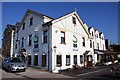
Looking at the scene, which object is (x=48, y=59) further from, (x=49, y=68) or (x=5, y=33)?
(x=5, y=33)

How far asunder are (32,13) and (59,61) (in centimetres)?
861

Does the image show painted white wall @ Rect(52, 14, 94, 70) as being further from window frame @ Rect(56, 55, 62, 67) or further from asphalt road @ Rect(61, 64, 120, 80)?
asphalt road @ Rect(61, 64, 120, 80)

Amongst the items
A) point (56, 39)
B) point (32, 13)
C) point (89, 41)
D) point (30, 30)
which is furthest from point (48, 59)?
point (89, 41)

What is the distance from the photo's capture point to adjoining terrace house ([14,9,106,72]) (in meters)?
19.0

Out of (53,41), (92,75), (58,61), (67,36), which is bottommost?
(92,75)

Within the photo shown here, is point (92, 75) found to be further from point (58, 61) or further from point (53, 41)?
point (53, 41)

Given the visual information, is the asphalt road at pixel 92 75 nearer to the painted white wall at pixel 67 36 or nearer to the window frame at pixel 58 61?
the window frame at pixel 58 61

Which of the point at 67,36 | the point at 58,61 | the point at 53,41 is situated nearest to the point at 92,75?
the point at 58,61

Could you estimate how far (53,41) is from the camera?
738 inches

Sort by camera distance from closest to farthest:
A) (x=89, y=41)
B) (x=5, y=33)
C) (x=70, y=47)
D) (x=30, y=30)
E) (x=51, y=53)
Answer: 1. (x=51, y=53)
2. (x=70, y=47)
3. (x=30, y=30)
4. (x=89, y=41)
5. (x=5, y=33)

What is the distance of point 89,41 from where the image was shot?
27.2m

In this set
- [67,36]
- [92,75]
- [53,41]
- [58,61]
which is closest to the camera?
[92,75]

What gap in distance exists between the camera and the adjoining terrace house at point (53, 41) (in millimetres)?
18969

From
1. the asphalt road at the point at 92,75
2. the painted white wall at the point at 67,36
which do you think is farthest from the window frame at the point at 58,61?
the asphalt road at the point at 92,75
